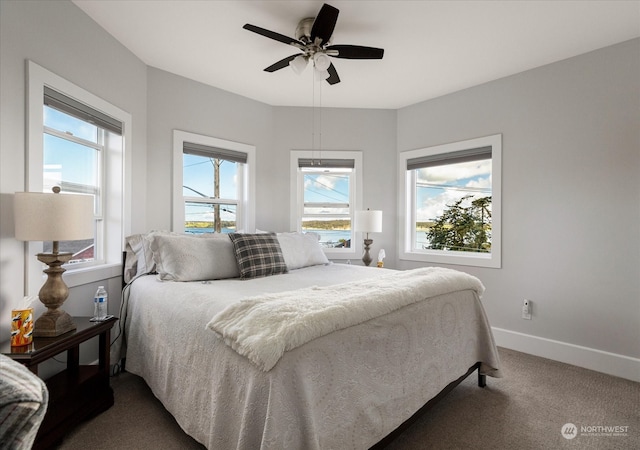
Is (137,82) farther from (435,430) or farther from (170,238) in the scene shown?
(435,430)

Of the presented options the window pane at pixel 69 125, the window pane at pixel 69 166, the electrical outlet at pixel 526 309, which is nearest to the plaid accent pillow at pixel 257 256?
the window pane at pixel 69 166

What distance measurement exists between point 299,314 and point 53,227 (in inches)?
55.1

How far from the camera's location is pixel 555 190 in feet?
9.68

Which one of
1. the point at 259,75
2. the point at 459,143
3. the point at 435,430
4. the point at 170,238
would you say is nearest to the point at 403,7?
the point at 259,75

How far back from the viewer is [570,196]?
2859mm

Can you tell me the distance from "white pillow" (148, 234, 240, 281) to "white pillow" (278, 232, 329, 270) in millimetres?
538

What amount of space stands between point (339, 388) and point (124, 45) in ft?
10.2

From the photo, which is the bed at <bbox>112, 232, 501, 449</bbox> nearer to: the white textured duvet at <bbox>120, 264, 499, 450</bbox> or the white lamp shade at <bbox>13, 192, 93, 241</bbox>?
the white textured duvet at <bbox>120, 264, 499, 450</bbox>

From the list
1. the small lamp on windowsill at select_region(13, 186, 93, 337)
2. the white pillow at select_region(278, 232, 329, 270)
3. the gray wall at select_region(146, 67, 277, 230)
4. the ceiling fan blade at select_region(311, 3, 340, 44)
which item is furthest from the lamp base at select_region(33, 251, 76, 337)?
the ceiling fan blade at select_region(311, 3, 340, 44)

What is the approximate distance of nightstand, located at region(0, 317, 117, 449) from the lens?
1509 millimetres

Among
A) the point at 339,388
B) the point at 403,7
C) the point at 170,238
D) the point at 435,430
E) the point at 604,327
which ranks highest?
the point at 403,7

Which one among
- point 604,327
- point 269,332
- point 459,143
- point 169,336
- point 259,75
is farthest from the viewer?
point 459,143

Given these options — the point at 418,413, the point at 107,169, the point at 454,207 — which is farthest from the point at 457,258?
the point at 107,169

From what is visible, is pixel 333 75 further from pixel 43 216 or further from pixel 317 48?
pixel 43 216
